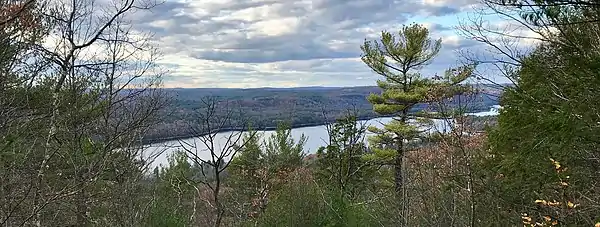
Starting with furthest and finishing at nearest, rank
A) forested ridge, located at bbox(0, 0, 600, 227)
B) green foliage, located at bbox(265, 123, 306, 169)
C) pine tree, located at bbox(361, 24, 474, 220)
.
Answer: green foliage, located at bbox(265, 123, 306, 169), pine tree, located at bbox(361, 24, 474, 220), forested ridge, located at bbox(0, 0, 600, 227)

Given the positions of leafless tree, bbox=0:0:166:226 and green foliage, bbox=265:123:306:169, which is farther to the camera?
green foliage, bbox=265:123:306:169

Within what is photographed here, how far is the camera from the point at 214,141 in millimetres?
7848

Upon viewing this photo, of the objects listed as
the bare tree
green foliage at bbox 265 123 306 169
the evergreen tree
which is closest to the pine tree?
the evergreen tree

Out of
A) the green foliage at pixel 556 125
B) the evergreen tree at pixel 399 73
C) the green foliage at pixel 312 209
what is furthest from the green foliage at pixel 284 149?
the green foliage at pixel 312 209

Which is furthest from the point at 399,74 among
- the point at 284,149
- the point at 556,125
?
the point at 556,125

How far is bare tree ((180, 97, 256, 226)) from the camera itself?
25.1ft

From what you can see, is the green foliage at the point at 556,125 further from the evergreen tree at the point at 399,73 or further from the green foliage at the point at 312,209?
the evergreen tree at the point at 399,73

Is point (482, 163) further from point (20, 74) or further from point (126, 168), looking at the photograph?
point (20, 74)

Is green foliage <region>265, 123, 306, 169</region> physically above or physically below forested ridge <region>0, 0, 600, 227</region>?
below

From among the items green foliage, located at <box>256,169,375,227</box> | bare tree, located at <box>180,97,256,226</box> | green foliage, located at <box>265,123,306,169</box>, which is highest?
bare tree, located at <box>180,97,256,226</box>

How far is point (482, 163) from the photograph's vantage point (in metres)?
11.4

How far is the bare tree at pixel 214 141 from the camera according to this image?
7.65 metres

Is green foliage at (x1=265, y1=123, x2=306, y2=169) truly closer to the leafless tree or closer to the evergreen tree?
the evergreen tree

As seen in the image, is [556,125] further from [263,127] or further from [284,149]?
[284,149]
